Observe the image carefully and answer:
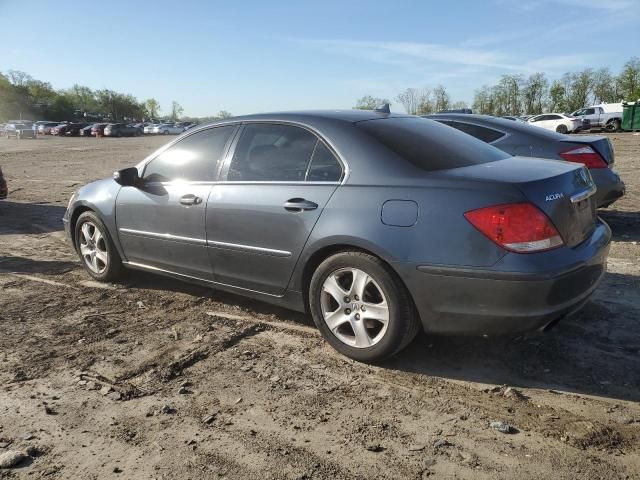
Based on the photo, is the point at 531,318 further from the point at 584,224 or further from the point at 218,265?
the point at 218,265

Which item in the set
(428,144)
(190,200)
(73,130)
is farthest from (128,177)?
(73,130)

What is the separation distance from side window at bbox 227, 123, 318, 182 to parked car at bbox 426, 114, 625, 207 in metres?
3.68

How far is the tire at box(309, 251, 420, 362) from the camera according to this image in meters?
3.31

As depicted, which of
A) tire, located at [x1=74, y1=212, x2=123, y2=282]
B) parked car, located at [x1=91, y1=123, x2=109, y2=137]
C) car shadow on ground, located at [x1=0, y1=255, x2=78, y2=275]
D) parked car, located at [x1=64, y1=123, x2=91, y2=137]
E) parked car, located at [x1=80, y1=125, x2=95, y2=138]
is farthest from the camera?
parked car, located at [x1=64, y1=123, x2=91, y2=137]

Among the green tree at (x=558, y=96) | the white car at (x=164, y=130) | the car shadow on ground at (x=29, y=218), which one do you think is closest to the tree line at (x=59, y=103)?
the white car at (x=164, y=130)

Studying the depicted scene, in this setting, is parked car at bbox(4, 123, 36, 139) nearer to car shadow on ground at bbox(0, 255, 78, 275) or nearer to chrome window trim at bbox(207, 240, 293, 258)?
car shadow on ground at bbox(0, 255, 78, 275)

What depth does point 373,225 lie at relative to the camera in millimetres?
3312

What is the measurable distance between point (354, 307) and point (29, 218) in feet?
25.2

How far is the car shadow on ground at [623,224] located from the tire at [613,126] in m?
34.2

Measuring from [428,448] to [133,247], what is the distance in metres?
3.35

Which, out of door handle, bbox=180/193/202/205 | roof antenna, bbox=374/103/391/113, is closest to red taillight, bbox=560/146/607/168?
roof antenna, bbox=374/103/391/113

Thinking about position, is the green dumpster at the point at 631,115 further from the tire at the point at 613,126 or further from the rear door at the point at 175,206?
the rear door at the point at 175,206

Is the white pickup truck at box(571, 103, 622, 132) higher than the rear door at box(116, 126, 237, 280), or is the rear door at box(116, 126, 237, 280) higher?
the white pickup truck at box(571, 103, 622, 132)

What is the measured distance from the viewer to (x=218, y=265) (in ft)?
14.0
